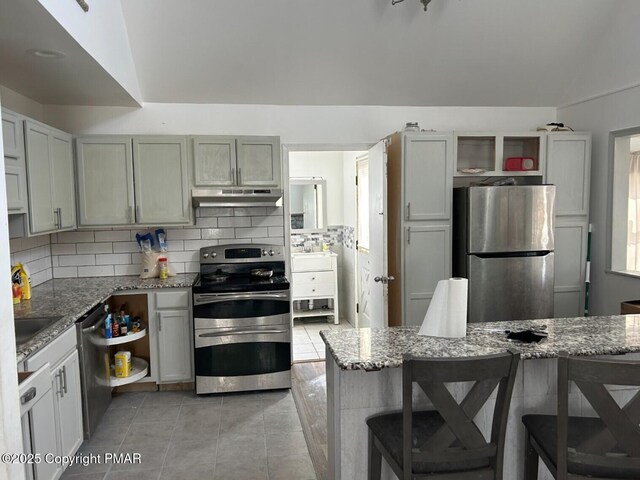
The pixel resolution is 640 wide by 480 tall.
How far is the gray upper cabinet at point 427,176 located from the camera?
3848 millimetres

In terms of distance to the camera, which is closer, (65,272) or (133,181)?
(133,181)

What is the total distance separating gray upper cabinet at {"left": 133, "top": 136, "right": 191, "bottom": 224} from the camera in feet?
12.5

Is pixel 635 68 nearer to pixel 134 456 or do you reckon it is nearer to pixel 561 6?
pixel 561 6

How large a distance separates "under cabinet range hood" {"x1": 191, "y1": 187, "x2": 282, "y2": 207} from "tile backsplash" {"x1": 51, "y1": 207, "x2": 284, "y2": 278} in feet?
1.07

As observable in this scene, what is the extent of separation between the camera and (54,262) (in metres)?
4.03

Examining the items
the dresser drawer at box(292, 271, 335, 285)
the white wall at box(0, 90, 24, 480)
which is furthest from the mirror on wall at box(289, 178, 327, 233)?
the white wall at box(0, 90, 24, 480)

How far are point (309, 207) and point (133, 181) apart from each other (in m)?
2.86

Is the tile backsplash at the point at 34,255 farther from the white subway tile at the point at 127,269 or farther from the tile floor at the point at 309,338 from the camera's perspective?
the tile floor at the point at 309,338

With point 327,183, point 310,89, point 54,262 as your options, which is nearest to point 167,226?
point 54,262

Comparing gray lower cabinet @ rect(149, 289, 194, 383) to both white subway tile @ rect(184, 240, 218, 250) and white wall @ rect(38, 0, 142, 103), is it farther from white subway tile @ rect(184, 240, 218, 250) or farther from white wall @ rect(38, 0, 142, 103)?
white wall @ rect(38, 0, 142, 103)

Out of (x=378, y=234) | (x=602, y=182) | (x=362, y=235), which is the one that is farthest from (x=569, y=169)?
(x=362, y=235)

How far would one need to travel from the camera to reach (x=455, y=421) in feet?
4.94

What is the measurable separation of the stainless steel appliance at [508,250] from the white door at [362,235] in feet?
4.59

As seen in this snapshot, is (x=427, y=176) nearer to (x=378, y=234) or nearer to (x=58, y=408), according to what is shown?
(x=378, y=234)
